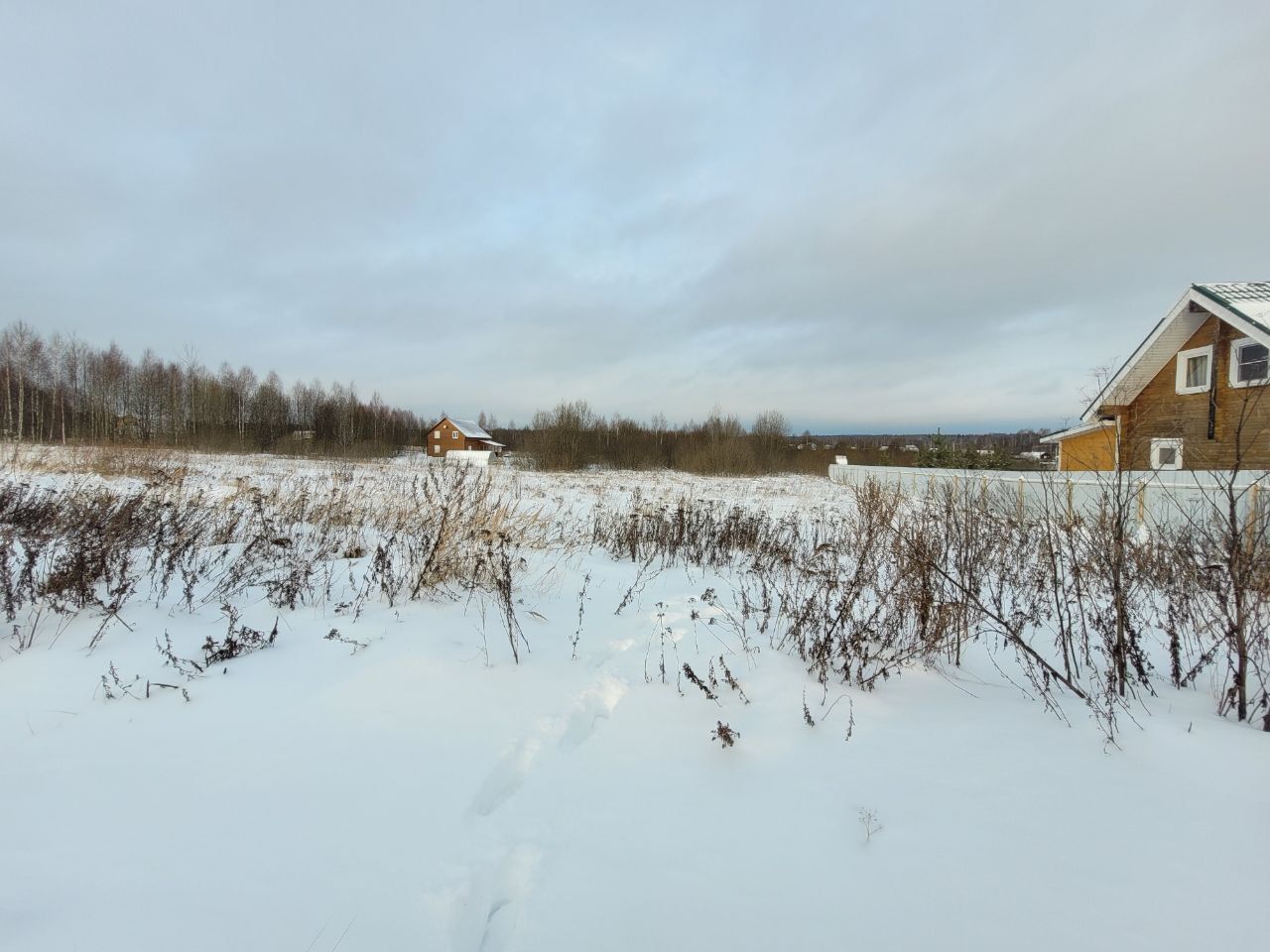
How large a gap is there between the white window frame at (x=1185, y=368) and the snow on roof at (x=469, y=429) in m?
54.0

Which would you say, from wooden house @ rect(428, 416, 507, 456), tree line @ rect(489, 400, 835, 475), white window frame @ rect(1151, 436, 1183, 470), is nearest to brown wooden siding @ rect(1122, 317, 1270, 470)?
white window frame @ rect(1151, 436, 1183, 470)

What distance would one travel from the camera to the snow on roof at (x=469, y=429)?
185 ft

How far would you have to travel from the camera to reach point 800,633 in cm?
362

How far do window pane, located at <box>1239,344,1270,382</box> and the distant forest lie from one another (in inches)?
648

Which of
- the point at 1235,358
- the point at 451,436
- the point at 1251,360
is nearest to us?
the point at 1251,360

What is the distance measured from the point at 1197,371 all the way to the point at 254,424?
5852 centimetres

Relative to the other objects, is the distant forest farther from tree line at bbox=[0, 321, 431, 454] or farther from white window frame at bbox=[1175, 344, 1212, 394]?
white window frame at bbox=[1175, 344, 1212, 394]

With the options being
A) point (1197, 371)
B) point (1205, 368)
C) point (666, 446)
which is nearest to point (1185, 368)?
point (1197, 371)

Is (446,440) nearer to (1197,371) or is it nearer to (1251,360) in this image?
(1197,371)

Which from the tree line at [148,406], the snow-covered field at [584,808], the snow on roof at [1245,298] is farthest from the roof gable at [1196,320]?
the tree line at [148,406]

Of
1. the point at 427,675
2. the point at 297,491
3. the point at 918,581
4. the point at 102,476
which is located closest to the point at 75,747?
the point at 427,675

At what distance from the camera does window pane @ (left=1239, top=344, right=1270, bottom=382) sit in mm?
11344

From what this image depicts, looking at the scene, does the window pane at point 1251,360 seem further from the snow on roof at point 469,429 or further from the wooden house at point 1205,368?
the snow on roof at point 469,429

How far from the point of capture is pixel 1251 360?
11.7 metres
